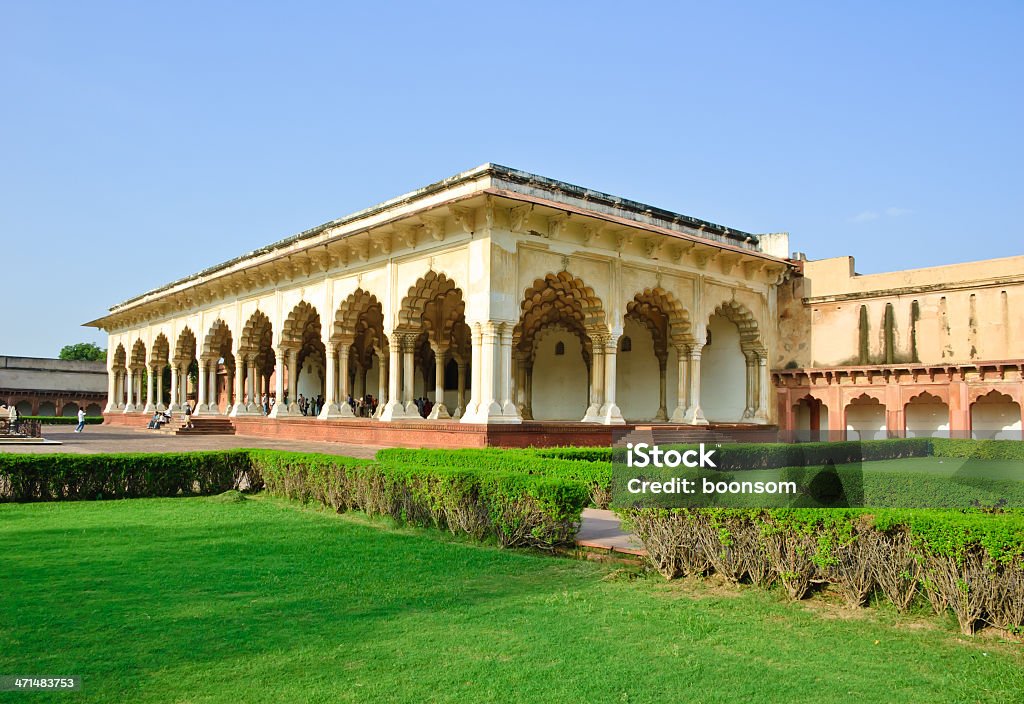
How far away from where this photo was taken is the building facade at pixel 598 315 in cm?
1453

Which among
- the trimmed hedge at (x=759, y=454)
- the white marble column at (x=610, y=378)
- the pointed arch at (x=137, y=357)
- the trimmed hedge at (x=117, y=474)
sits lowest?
the trimmed hedge at (x=117, y=474)

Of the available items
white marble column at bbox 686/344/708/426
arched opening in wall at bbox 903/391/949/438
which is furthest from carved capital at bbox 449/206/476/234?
arched opening in wall at bbox 903/391/949/438

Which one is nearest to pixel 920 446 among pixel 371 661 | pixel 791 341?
pixel 791 341

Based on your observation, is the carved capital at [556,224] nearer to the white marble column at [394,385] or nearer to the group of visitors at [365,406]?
the white marble column at [394,385]

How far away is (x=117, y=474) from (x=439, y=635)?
6.85 m

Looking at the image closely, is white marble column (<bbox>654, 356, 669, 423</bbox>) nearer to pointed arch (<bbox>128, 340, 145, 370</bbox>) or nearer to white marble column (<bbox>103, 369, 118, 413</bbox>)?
pointed arch (<bbox>128, 340, 145, 370</bbox>)

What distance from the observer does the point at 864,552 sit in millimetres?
4312

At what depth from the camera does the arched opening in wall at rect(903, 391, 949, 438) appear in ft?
59.8

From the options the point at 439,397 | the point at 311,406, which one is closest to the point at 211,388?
the point at 311,406

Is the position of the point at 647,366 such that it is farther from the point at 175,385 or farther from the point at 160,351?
the point at 160,351

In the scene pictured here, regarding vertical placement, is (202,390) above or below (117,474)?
above

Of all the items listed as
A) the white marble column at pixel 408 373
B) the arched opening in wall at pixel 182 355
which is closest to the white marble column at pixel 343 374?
the white marble column at pixel 408 373

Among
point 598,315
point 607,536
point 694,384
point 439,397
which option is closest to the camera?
point 607,536

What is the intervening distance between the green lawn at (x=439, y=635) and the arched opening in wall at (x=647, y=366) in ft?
45.8
